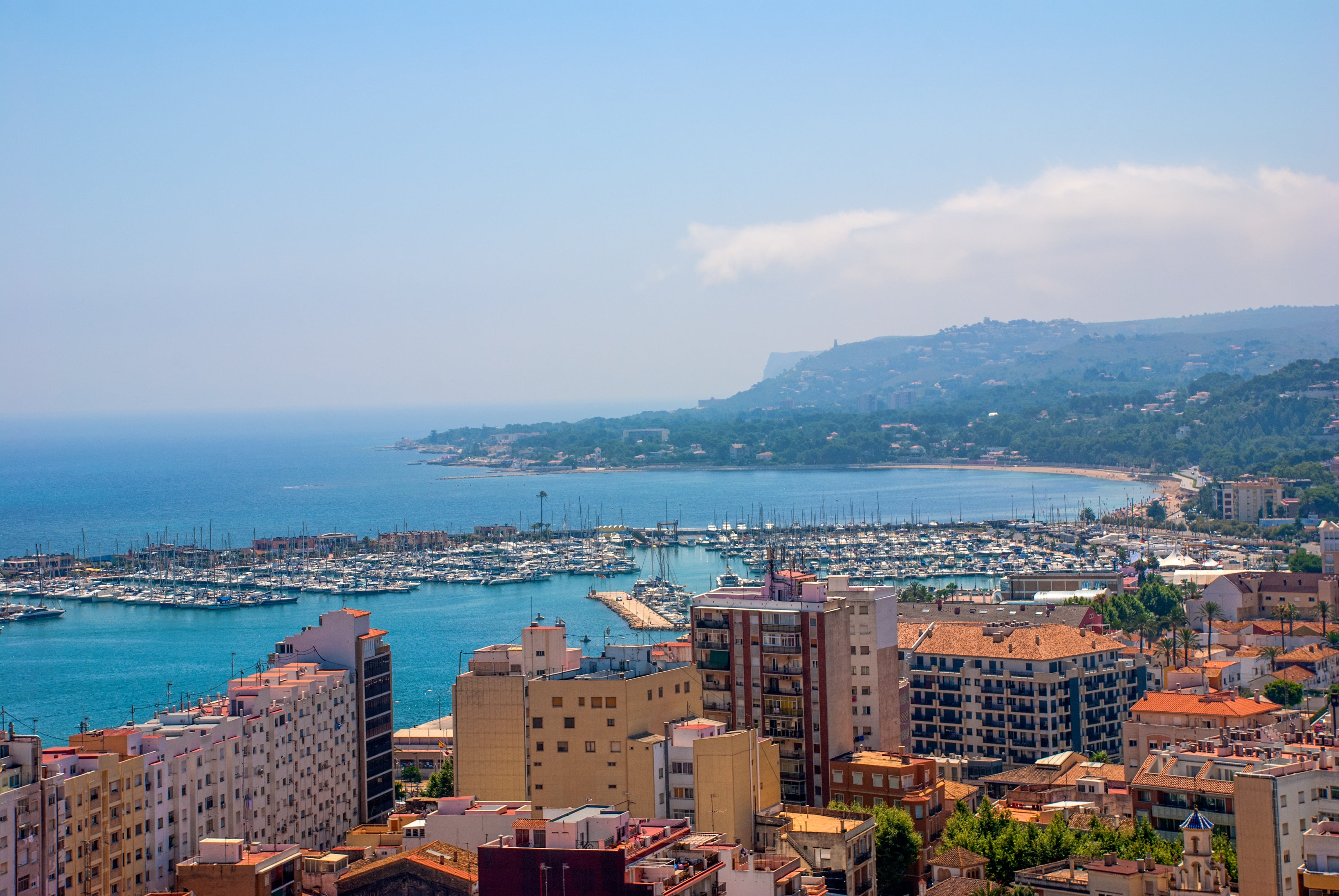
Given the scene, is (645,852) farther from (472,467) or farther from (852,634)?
(472,467)

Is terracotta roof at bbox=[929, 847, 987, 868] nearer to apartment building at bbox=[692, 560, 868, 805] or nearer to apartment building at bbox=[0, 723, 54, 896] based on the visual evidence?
apartment building at bbox=[692, 560, 868, 805]

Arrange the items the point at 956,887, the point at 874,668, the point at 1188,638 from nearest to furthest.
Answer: the point at 956,887 → the point at 874,668 → the point at 1188,638

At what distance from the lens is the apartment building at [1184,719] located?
22.8 metres

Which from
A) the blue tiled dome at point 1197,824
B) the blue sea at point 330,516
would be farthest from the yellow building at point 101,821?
the blue sea at point 330,516

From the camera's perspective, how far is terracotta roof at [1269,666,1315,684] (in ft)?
104

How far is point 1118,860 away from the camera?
1570 cm

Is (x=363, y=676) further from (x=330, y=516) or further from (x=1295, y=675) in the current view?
(x=330, y=516)

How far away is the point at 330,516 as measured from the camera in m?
99.2

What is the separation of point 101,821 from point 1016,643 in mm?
16085

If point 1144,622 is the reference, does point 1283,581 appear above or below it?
above

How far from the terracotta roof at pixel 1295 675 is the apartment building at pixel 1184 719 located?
8155mm

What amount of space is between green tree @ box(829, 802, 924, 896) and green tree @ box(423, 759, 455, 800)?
303 inches

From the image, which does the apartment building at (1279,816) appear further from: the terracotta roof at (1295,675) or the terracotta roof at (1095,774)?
the terracotta roof at (1295,675)

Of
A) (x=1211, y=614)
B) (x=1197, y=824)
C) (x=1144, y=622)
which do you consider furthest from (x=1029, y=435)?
(x=1197, y=824)
